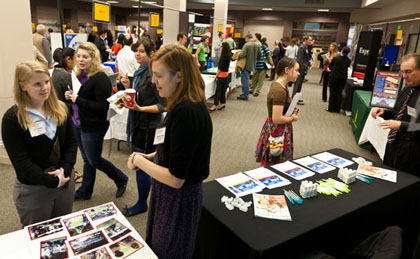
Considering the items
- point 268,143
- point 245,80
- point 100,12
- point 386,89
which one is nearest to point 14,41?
point 100,12

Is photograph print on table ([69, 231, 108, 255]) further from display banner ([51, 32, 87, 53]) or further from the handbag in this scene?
display banner ([51, 32, 87, 53])

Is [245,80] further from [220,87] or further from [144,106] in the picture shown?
[144,106]

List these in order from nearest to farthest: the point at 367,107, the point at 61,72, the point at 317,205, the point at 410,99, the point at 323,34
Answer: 1. the point at 317,205
2. the point at 410,99
3. the point at 61,72
4. the point at 367,107
5. the point at 323,34

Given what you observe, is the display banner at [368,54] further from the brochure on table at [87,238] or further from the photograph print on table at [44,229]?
the photograph print on table at [44,229]

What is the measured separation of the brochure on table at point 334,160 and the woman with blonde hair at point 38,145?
1.81 metres

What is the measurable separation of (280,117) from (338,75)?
467 centimetres

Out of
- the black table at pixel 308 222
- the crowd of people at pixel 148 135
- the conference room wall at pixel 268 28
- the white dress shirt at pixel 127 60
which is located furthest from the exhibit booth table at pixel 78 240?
the conference room wall at pixel 268 28

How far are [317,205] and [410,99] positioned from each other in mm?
1295

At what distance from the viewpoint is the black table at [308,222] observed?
1.36m

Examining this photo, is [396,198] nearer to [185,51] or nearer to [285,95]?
[285,95]

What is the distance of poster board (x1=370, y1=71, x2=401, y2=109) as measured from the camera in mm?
3725

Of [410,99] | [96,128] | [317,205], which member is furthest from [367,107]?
[96,128]

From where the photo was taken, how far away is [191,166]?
119 cm

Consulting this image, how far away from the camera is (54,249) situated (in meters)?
1.22
